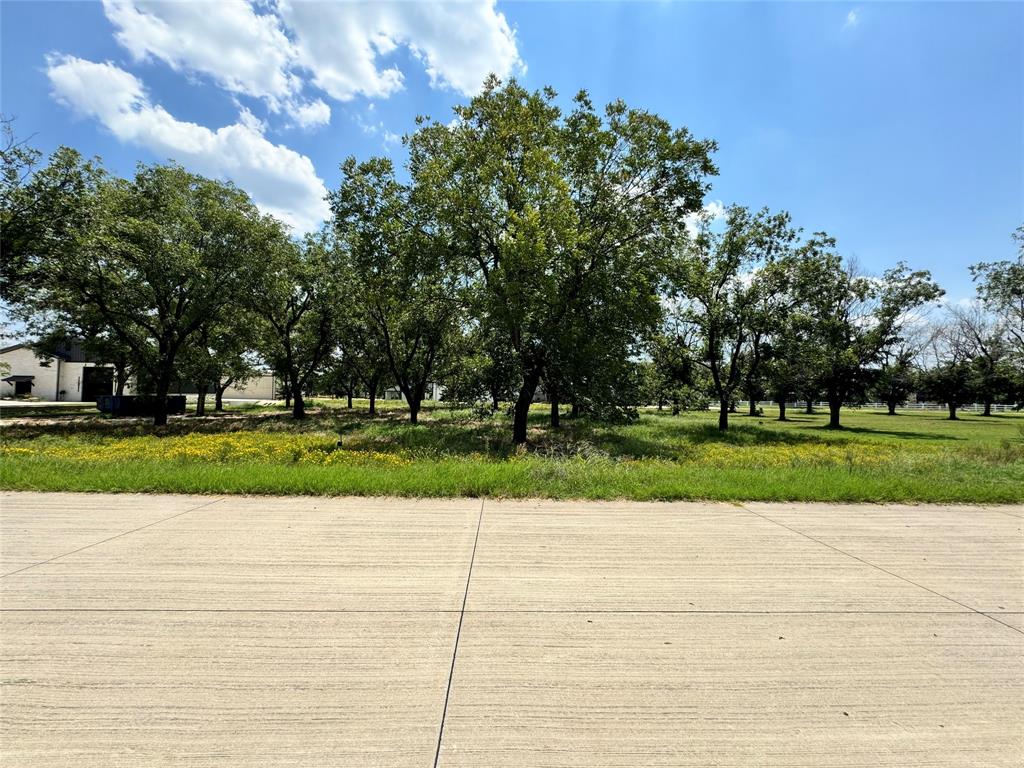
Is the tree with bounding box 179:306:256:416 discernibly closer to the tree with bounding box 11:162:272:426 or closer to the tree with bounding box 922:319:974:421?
the tree with bounding box 11:162:272:426

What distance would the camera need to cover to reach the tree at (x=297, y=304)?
25609 millimetres

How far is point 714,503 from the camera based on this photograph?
7.91m

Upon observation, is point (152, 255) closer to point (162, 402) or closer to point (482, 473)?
point (162, 402)

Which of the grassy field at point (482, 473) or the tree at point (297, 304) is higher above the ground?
the tree at point (297, 304)

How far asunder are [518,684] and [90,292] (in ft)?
87.9

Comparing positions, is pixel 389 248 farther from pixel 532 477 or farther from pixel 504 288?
pixel 532 477

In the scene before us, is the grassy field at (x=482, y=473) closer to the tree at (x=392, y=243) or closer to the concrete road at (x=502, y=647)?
the concrete road at (x=502, y=647)

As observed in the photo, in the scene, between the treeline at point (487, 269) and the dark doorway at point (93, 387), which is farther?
the dark doorway at point (93, 387)

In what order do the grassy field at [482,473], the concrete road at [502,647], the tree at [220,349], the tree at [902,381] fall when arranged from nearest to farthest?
the concrete road at [502,647], the grassy field at [482,473], the tree at [220,349], the tree at [902,381]

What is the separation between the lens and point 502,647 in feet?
11.1

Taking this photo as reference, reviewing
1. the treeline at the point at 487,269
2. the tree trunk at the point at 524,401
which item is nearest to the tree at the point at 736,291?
the treeline at the point at 487,269

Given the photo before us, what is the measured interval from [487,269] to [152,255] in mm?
13914

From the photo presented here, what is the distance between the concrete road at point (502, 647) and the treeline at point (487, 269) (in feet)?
37.6

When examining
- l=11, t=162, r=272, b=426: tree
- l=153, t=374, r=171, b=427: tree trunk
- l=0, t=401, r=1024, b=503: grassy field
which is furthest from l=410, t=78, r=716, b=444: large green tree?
l=153, t=374, r=171, b=427: tree trunk
